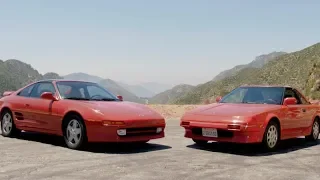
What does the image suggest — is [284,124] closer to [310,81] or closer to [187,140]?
[187,140]

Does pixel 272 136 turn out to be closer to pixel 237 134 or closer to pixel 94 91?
pixel 237 134

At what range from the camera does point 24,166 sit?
627cm

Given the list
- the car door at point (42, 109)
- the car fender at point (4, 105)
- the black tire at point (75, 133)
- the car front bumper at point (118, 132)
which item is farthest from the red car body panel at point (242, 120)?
the car fender at point (4, 105)

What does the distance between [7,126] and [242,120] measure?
17.6 ft

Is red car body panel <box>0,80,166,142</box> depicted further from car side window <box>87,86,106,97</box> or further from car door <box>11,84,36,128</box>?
car side window <box>87,86,106,97</box>

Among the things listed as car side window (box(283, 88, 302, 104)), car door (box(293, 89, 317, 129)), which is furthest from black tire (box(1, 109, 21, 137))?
car door (box(293, 89, 317, 129))

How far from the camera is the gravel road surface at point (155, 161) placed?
5.83 meters

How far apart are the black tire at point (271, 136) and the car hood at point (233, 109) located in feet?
1.10

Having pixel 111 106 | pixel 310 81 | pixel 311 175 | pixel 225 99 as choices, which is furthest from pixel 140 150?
pixel 310 81

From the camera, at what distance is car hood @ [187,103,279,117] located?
8125 mm

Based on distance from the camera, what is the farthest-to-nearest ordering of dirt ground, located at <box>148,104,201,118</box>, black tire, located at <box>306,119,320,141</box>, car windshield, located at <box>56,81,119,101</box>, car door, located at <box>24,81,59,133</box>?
dirt ground, located at <box>148,104,201,118</box> → black tire, located at <box>306,119,320,141</box> → car windshield, located at <box>56,81,119,101</box> → car door, located at <box>24,81,59,133</box>

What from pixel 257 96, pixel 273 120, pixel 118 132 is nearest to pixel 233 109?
pixel 273 120

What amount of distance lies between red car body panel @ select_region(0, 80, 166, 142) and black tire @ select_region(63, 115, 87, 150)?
12 cm

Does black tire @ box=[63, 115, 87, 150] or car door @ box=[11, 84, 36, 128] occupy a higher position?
car door @ box=[11, 84, 36, 128]
